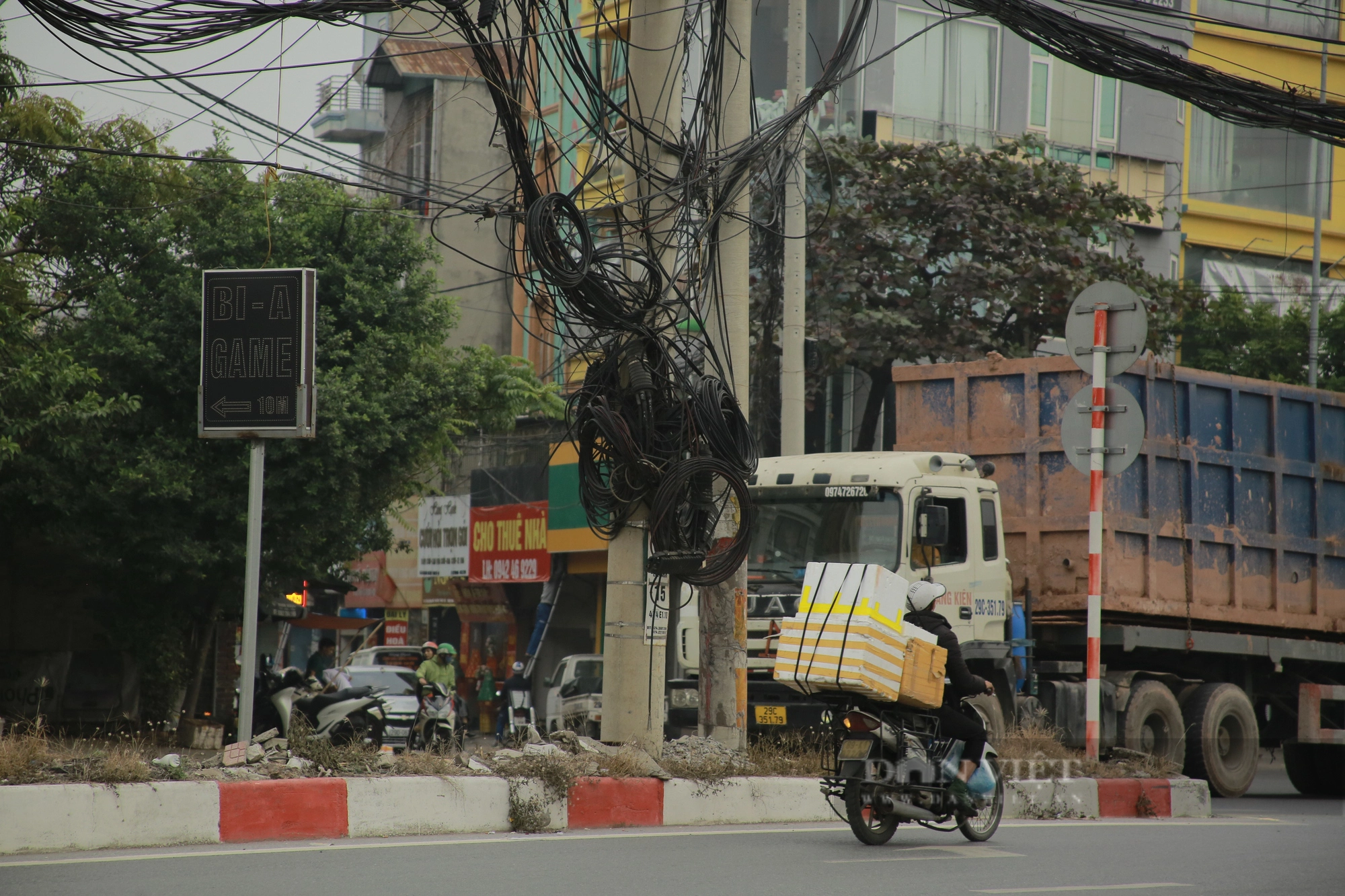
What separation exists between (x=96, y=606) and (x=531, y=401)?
273 inches

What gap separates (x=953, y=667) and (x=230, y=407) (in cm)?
445

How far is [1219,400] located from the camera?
1377 centimetres

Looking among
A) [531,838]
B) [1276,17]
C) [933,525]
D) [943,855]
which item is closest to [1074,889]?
[943,855]

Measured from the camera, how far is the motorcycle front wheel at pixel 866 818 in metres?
7.99

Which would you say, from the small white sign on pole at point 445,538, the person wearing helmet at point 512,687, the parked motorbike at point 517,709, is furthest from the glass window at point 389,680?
the small white sign on pole at point 445,538

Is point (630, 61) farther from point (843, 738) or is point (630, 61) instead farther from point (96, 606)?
point (96, 606)

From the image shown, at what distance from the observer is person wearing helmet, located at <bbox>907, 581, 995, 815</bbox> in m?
8.23

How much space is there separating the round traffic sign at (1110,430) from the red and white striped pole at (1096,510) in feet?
0.12

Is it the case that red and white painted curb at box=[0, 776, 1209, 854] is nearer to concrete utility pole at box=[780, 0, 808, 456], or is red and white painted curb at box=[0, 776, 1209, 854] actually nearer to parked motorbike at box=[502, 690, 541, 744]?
concrete utility pole at box=[780, 0, 808, 456]

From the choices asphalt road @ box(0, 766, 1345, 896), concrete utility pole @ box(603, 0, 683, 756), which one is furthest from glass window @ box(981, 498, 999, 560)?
concrete utility pole @ box(603, 0, 683, 756)

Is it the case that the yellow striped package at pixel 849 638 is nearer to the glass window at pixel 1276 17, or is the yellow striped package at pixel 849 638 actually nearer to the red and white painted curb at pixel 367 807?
the red and white painted curb at pixel 367 807

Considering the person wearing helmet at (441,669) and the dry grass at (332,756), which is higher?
the dry grass at (332,756)

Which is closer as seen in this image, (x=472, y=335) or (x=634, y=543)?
(x=634, y=543)

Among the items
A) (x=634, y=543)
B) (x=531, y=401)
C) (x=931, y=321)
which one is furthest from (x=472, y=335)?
(x=634, y=543)
